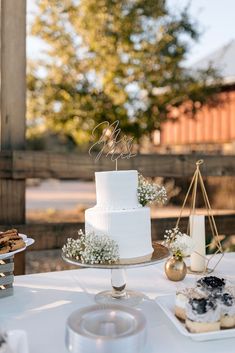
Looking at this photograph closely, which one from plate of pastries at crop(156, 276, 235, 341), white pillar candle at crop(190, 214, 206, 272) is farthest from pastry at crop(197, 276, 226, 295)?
white pillar candle at crop(190, 214, 206, 272)

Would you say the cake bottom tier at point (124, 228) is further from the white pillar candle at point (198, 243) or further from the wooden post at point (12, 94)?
the wooden post at point (12, 94)

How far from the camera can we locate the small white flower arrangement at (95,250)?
128cm

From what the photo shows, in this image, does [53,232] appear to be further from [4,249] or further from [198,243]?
[4,249]

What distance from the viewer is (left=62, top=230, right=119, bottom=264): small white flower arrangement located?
128 cm

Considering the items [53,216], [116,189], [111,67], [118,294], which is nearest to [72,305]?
[118,294]

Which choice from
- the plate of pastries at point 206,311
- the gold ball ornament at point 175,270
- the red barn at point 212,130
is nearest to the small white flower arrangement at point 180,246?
the gold ball ornament at point 175,270

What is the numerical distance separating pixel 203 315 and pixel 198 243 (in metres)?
0.74

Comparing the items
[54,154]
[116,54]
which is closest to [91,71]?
[116,54]

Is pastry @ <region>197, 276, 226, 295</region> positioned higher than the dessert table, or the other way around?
pastry @ <region>197, 276, 226, 295</region>

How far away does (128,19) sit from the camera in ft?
22.6

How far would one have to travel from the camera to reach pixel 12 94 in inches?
89.4

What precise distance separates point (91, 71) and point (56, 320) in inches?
256

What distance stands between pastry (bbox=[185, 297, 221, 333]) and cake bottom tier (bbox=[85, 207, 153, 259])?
33cm

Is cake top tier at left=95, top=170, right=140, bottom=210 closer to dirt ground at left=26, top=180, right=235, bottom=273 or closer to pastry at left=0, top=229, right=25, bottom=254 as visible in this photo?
pastry at left=0, top=229, right=25, bottom=254
